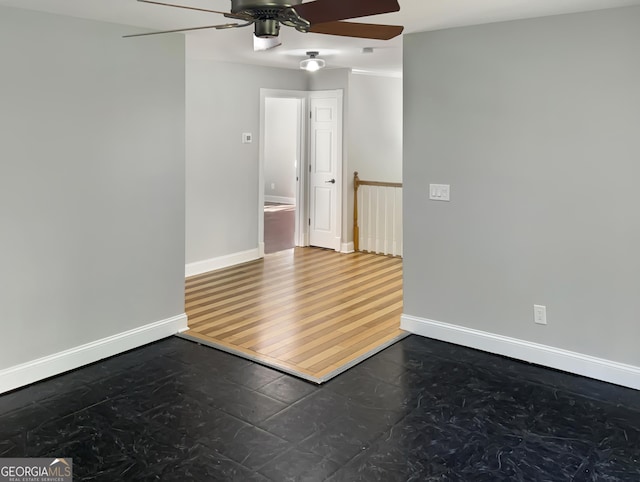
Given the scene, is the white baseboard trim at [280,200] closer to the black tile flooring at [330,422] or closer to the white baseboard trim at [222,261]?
the white baseboard trim at [222,261]

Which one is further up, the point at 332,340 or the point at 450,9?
the point at 450,9

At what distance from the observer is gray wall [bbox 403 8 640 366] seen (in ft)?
10.3

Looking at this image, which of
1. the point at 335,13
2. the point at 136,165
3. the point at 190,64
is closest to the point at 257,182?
the point at 190,64

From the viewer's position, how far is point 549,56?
10.8ft

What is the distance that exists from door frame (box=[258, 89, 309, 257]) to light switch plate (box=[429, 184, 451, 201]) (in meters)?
3.19

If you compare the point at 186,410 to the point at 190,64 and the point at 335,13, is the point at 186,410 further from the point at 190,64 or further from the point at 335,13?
the point at 190,64

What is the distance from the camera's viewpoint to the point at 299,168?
291 inches

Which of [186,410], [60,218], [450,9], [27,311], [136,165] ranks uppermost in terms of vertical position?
[450,9]

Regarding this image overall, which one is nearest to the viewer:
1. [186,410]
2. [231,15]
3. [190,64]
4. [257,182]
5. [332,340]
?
[231,15]

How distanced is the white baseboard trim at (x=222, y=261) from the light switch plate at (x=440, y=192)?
3.15 meters

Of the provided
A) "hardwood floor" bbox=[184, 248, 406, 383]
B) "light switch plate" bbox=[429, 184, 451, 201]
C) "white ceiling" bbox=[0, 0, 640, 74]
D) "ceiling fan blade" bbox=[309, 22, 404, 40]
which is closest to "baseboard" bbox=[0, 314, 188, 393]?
"hardwood floor" bbox=[184, 248, 406, 383]

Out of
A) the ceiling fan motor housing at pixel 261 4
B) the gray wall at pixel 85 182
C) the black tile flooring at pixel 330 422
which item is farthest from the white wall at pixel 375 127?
the ceiling fan motor housing at pixel 261 4

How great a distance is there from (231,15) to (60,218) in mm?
2116

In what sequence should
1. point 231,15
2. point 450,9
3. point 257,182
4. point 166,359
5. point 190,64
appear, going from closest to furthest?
1. point 231,15
2. point 450,9
3. point 166,359
4. point 190,64
5. point 257,182
